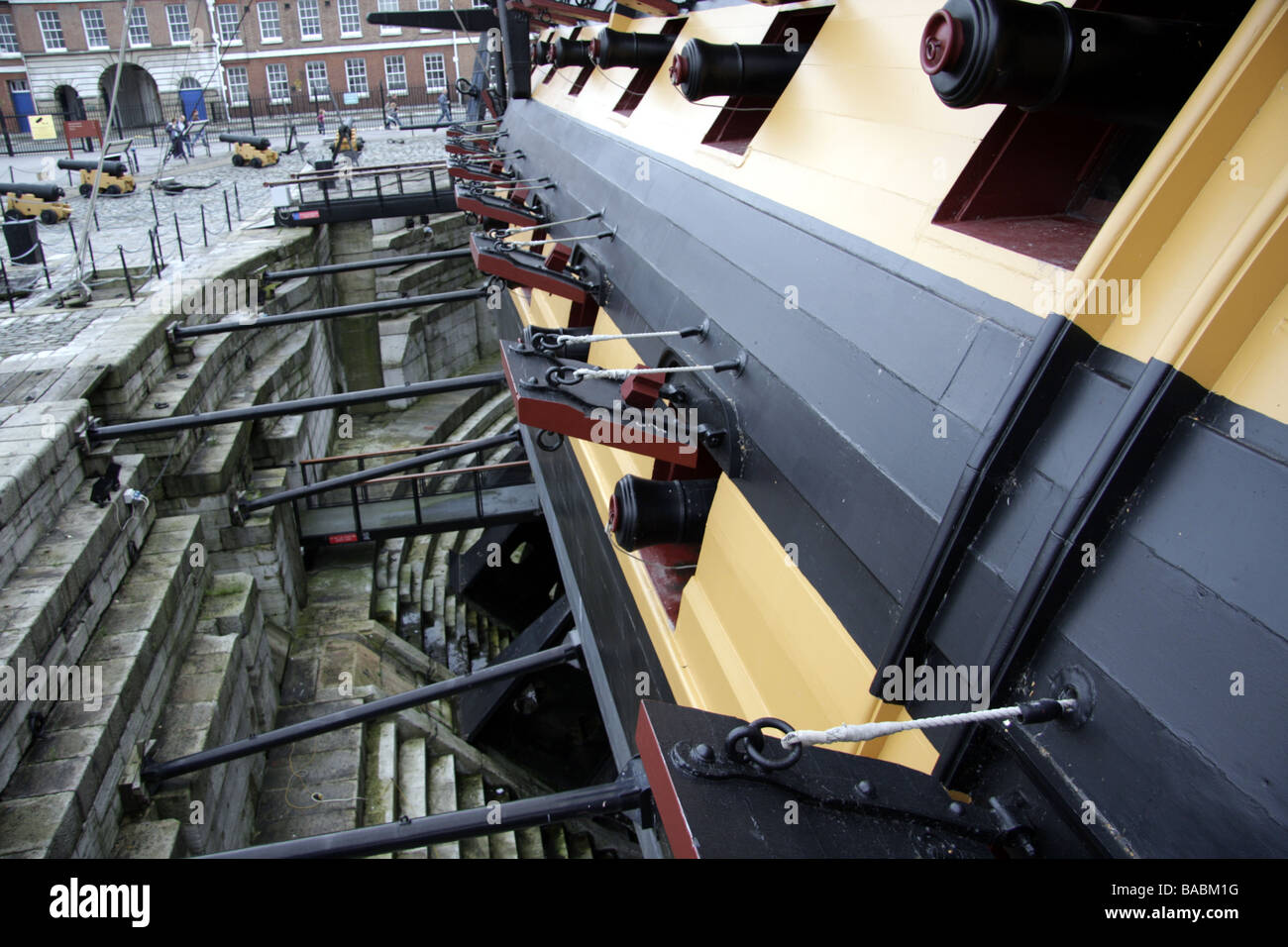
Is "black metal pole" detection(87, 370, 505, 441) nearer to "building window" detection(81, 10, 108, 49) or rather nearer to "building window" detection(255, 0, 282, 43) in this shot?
"building window" detection(255, 0, 282, 43)

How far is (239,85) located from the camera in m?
36.8

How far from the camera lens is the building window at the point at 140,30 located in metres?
34.0

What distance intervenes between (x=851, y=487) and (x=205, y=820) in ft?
15.1

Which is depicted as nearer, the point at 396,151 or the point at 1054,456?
the point at 1054,456

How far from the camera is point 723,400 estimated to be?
2.96 meters

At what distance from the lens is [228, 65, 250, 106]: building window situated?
36469mm

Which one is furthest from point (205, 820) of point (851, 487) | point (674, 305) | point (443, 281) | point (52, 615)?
point (443, 281)

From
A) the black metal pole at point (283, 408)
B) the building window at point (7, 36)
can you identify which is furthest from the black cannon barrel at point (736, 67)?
the building window at point (7, 36)

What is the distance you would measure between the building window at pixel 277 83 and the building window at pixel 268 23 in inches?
43.4

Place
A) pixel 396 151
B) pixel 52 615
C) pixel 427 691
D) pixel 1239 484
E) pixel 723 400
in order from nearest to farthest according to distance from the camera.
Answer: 1. pixel 1239 484
2. pixel 723 400
3. pixel 52 615
4. pixel 427 691
5. pixel 396 151

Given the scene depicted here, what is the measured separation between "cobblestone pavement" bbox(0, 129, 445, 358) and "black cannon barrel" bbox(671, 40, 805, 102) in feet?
19.5

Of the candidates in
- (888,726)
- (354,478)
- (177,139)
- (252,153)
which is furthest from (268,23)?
(888,726)
